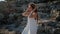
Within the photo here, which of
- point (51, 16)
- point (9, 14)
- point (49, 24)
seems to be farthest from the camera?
point (9, 14)

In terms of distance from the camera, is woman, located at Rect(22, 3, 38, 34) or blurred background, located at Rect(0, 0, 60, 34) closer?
woman, located at Rect(22, 3, 38, 34)

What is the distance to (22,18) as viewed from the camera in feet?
10.8

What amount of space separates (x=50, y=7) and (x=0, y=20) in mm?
1142

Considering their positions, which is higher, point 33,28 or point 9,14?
point 33,28

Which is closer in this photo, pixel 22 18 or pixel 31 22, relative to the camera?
pixel 31 22

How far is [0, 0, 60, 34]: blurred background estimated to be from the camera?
2730 millimetres

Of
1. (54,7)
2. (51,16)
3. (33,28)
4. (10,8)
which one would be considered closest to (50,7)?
(54,7)

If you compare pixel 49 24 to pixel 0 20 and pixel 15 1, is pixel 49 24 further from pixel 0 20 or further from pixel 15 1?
pixel 15 1

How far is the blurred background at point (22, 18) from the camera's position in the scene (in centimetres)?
273

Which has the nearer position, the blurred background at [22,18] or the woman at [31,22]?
the woman at [31,22]

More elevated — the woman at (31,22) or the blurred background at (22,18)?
the woman at (31,22)

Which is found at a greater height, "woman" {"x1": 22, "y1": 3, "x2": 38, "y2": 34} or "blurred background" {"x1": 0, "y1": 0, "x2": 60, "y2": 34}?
"woman" {"x1": 22, "y1": 3, "x2": 38, "y2": 34}

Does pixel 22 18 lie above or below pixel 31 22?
below

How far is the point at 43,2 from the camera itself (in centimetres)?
433
